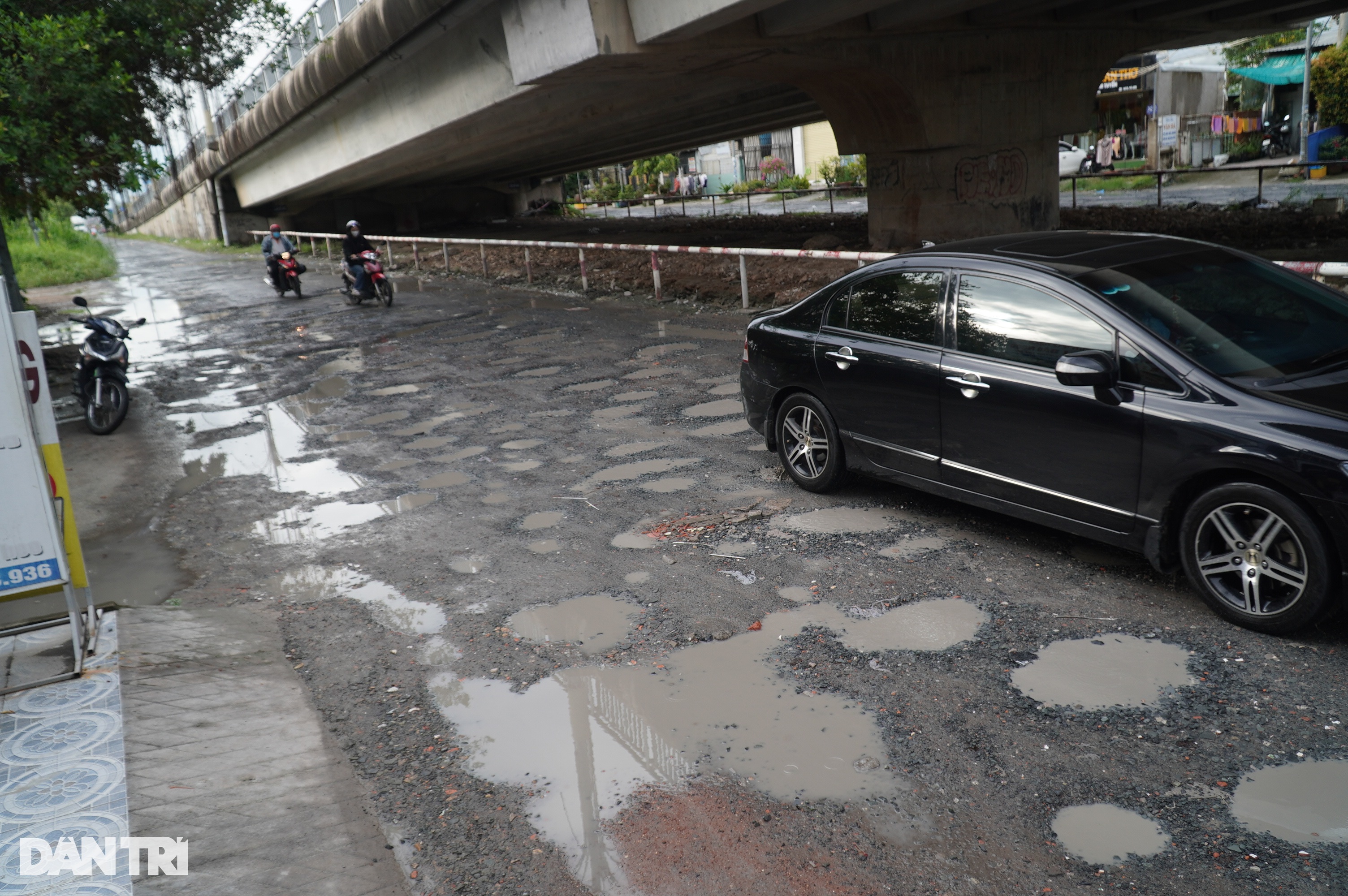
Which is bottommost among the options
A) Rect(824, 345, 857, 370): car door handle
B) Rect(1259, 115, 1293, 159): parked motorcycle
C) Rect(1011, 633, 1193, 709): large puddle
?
Rect(1011, 633, 1193, 709): large puddle

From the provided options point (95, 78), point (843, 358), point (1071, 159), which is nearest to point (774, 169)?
point (1071, 159)

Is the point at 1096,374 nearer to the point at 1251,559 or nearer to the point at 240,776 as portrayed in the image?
the point at 1251,559

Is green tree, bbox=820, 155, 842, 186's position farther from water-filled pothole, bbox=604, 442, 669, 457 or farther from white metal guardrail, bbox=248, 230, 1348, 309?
water-filled pothole, bbox=604, 442, 669, 457

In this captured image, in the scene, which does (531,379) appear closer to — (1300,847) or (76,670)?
(76,670)

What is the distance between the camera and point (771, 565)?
563cm

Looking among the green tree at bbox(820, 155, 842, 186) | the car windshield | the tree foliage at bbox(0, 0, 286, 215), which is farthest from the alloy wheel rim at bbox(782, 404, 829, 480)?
the green tree at bbox(820, 155, 842, 186)

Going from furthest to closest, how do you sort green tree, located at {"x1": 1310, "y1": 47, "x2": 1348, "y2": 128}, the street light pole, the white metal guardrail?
the street light pole → green tree, located at {"x1": 1310, "y1": 47, "x2": 1348, "y2": 128} → the white metal guardrail

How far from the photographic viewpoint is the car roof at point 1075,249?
5305 millimetres

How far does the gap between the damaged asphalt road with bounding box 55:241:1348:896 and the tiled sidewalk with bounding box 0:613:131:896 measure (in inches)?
32.9

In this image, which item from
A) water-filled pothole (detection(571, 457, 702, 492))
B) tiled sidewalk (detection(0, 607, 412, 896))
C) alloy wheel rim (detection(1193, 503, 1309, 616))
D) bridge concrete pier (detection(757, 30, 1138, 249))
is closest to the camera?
tiled sidewalk (detection(0, 607, 412, 896))

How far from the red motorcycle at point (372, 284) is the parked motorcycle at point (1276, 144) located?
1264 inches

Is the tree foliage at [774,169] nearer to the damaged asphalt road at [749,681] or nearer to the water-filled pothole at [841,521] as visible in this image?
the damaged asphalt road at [749,681]

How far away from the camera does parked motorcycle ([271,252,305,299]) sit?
21.6 metres

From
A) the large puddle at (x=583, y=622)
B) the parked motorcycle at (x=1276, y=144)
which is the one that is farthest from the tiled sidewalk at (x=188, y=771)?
the parked motorcycle at (x=1276, y=144)
